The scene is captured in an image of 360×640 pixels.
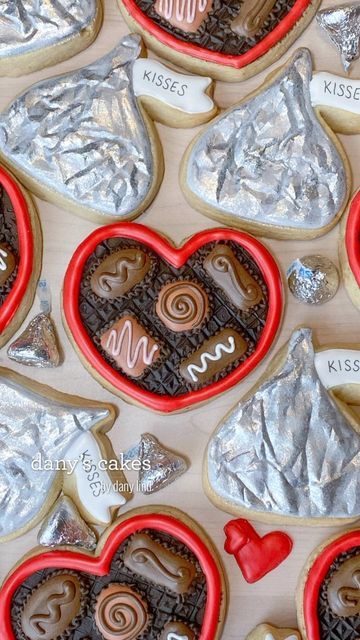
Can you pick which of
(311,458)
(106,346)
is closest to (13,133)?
(106,346)

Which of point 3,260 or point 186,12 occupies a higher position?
point 186,12

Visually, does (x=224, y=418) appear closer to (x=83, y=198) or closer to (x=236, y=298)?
(x=236, y=298)

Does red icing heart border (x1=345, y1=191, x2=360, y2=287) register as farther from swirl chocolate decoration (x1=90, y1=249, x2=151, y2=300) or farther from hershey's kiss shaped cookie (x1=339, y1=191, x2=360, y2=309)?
swirl chocolate decoration (x1=90, y1=249, x2=151, y2=300)

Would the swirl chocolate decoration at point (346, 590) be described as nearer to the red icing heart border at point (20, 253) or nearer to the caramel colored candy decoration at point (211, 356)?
the caramel colored candy decoration at point (211, 356)

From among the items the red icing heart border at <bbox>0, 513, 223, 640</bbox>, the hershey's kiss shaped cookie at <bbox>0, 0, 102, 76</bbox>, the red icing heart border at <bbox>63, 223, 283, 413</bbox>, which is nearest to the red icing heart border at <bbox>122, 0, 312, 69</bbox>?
the hershey's kiss shaped cookie at <bbox>0, 0, 102, 76</bbox>

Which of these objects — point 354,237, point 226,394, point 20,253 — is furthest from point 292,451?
point 20,253

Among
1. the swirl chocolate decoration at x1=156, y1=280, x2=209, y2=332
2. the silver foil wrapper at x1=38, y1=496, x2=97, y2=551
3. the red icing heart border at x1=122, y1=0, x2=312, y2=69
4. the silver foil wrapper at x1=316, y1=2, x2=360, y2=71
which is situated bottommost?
the silver foil wrapper at x1=38, y1=496, x2=97, y2=551

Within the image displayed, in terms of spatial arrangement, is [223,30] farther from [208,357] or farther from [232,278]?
[208,357]
